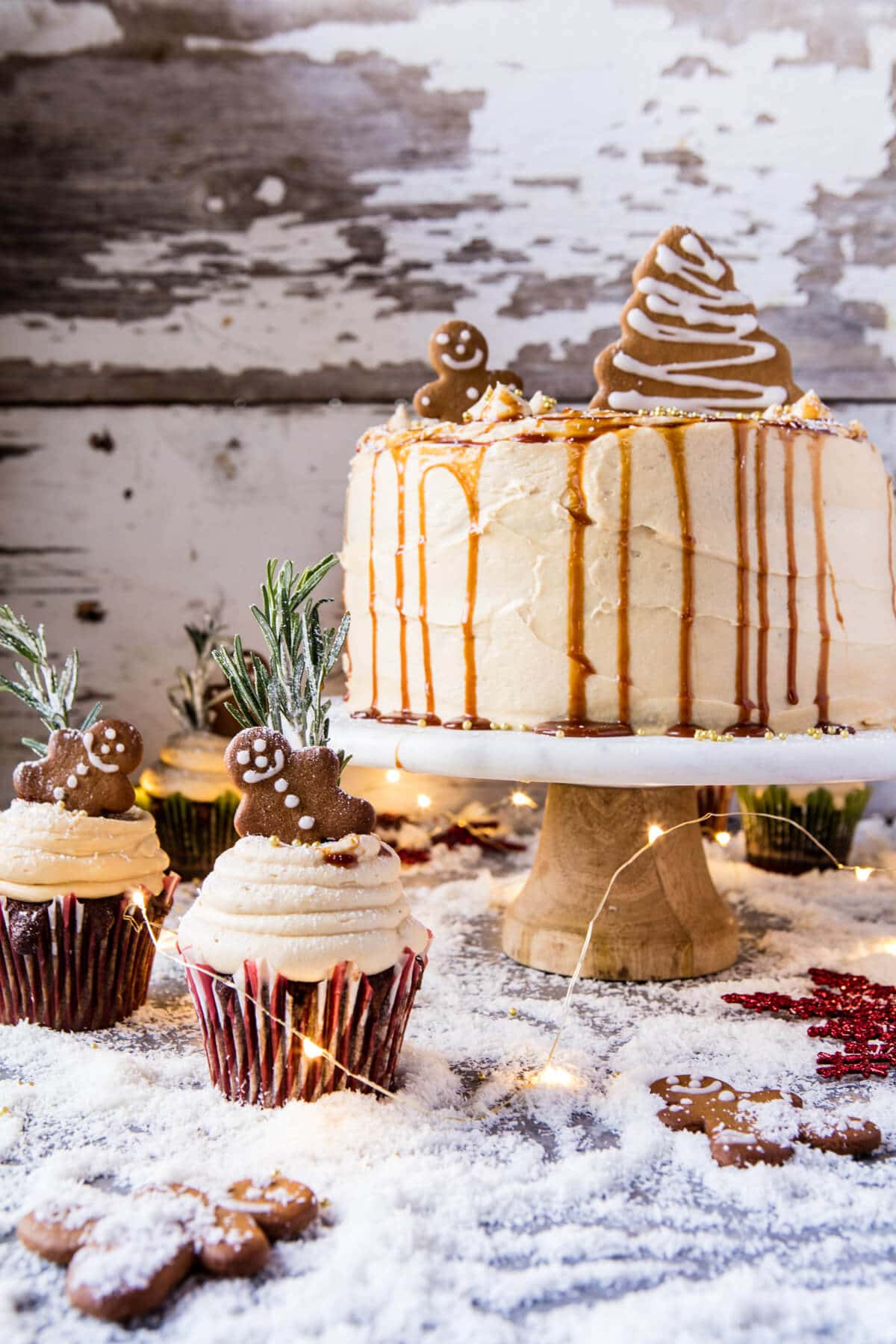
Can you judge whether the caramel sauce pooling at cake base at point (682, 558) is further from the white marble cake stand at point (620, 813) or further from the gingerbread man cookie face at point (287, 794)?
the gingerbread man cookie face at point (287, 794)

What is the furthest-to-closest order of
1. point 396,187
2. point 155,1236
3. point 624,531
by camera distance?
point 396,187 < point 624,531 < point 155,1236

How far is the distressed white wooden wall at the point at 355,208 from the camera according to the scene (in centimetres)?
238

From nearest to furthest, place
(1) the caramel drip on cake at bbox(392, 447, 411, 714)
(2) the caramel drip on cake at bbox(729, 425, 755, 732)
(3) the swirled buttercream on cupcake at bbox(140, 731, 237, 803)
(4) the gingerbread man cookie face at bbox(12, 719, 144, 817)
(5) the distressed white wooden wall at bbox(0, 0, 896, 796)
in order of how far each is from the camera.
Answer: (4) the gingerbread man cookie face at bbox(12, 719, 144, 817)
(2) the caramel drip on cake at bbox(729, 425, 755, 732)
(1) the caramel drip on cake at bbox(392, 447, 411, 714)
(3) the swirled buttercream on cupcake at bbox(140, 731, 237, 803)
(5) the distressed white wooden wall at bbox(0, 0, 896, 796)

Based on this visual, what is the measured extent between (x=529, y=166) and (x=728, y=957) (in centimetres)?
162

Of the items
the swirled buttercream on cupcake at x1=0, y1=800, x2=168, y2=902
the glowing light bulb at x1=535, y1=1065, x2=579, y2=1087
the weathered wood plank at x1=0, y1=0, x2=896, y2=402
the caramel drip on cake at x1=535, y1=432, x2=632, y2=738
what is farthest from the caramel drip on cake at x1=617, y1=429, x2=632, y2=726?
the weathered wood plank at x1=0, y1=0, x2=896, y2=402

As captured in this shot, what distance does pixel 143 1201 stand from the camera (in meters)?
0.88

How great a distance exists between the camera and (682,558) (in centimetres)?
144

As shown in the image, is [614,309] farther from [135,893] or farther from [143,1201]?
[143,1201]

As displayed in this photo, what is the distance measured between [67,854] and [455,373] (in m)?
0.91

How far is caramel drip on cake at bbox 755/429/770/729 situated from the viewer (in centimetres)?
146

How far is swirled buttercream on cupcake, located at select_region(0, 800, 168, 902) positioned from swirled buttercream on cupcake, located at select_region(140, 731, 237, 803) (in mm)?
618

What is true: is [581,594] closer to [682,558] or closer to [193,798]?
[682,558]

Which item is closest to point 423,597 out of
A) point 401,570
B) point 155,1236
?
point 401,570

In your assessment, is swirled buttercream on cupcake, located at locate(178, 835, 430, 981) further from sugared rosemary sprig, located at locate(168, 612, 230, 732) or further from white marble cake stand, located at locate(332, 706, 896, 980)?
sugared rosemary sprig, located at locate(168, 612, 230, 732)
